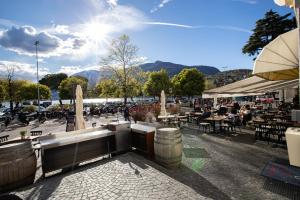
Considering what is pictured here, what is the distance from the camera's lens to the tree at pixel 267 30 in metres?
25.8

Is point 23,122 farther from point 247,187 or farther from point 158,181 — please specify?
point 247,187

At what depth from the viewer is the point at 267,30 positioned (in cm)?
2638

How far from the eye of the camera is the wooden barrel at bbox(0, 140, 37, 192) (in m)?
4.61

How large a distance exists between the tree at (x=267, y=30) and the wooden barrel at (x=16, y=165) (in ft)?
92.3

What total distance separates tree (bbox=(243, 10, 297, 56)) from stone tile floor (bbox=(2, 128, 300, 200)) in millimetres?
23555

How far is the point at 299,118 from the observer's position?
8.61m

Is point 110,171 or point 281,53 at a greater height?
point 281,53

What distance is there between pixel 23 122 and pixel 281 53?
2208 cm

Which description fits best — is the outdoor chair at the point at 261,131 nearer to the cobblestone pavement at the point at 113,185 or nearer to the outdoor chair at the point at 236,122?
the outdoor chair at the point at 236,122

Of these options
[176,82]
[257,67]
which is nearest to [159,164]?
[257,67]

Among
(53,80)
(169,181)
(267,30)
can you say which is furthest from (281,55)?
(53,80)

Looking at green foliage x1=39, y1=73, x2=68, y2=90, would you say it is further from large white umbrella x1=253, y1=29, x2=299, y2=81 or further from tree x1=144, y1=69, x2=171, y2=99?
large white umbrella x1=253, y1=29, x2=299, y2=81

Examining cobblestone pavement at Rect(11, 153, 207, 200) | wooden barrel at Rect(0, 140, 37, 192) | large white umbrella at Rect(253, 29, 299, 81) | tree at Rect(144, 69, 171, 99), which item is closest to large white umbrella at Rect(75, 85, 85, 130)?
cobblestone pavement at Rect(11, 153, 207, 200)

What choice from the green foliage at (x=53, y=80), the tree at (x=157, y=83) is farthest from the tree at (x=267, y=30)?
the green foliage at (x=53, y=80)
